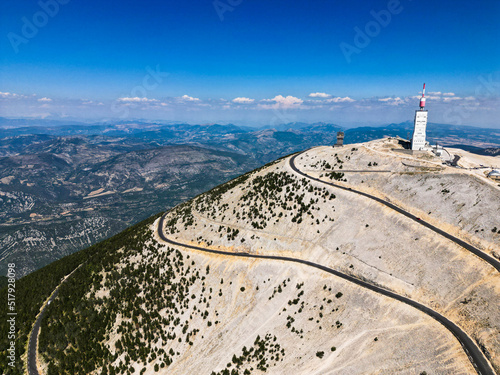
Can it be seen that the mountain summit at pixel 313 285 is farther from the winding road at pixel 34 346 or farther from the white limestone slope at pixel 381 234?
the winding road at pixel 34 346

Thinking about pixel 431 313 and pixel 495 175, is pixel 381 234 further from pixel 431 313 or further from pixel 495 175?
pixel 495 175

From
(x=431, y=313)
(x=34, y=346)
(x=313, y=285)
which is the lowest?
(x=34, y=346)

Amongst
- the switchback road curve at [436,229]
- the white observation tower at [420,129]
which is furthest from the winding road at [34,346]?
the white observation tower at [420,129]

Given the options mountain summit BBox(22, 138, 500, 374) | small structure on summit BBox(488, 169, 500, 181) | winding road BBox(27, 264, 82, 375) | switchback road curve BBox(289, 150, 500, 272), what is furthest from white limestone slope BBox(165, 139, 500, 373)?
winding road BBox(27, 264, 82, 375)

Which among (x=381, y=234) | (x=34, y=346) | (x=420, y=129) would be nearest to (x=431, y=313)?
(x=381, y=234)

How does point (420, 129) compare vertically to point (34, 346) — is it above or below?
above

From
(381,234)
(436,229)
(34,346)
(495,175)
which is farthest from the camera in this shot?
(495,175)

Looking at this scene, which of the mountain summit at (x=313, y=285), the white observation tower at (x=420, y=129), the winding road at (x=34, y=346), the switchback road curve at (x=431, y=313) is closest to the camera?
the switchback road curve at (x=431, y=313)

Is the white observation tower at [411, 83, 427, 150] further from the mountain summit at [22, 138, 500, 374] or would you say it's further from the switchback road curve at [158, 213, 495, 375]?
the switchback road curve at [158, 213, 495, 375]

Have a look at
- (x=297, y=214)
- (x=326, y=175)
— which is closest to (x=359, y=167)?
(x=326, y=175)

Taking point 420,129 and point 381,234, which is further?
point 420,129

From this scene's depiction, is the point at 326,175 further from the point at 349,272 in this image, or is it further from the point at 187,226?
the point at 187,226
